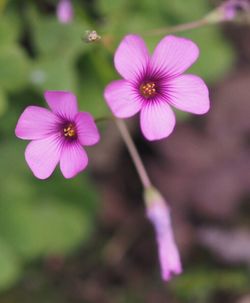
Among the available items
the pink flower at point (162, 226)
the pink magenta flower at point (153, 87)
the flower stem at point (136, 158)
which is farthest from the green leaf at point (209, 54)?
the pink magenta flower at point (153, 87)

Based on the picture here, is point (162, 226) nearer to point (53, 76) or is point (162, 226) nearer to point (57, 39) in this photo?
point (53, 76)

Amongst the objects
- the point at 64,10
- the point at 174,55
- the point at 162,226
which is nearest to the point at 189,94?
the point at 174,55

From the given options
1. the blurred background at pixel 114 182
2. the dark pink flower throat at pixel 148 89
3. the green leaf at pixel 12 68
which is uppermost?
the green leaf at pixel 12 68

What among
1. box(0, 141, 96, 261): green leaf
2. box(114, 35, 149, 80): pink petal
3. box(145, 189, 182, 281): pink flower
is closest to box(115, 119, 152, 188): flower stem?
box(145, 189, 182, 281): pink flower

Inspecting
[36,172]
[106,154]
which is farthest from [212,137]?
[36,172]

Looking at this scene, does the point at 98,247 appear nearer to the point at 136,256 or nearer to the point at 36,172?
the point at 136,256

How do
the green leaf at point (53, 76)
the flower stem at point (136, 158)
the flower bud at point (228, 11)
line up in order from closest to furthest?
1. the flower stem at point (136, 158)
2. the flower bud at point (228, 11)
3. the green leaf at point (53, 76)

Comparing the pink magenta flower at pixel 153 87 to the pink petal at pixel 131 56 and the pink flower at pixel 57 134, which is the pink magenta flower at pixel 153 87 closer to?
the pink petal at pixel 131 56
